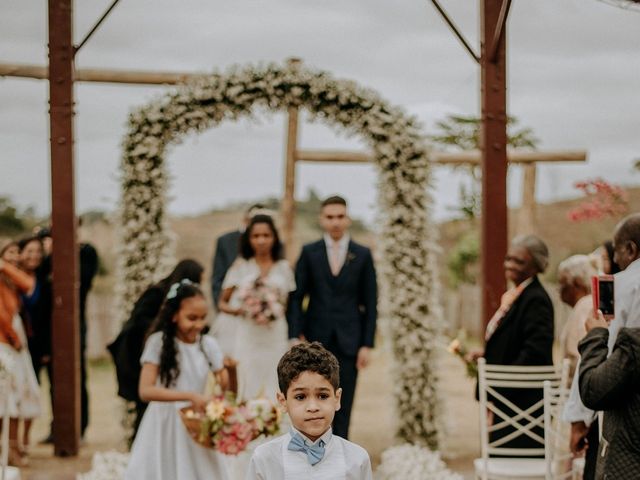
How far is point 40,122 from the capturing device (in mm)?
24516

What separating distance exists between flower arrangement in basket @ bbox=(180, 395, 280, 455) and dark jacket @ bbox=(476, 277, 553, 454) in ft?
5.47

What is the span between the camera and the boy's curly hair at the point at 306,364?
3.27 meters

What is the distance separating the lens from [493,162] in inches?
316

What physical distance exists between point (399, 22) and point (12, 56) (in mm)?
8401

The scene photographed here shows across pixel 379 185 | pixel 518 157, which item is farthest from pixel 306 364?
pixel 518 157

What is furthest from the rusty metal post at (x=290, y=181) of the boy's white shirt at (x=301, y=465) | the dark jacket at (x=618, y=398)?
the boy's white shirt at (x=301, y=465)

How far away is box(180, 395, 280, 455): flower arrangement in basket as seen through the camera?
5125 mm

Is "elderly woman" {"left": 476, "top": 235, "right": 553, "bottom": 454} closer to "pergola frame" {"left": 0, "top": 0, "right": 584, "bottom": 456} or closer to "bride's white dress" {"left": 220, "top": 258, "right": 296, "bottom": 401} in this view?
"pergola frame" {"left": 0, "top": 0, "right": 584, "bottom": 456}

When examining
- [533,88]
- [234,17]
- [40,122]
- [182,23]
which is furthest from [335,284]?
[533,88]

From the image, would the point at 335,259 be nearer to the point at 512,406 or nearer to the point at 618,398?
the point at 512,406

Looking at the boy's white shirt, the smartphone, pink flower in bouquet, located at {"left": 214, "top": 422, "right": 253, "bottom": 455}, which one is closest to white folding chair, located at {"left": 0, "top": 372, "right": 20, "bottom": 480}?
pink flower in bouquet, located at {"left": 214, "top": 422, "right": 253, "bottom": 455}

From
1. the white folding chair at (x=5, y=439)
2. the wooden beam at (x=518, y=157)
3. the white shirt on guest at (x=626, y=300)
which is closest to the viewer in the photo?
the white shirt on guest at (x=626, y=300)

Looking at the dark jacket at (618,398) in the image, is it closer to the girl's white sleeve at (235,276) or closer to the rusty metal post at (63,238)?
the girl's white sleeve at (235,276)

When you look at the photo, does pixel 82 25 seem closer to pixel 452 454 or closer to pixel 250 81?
pixel 250 81
